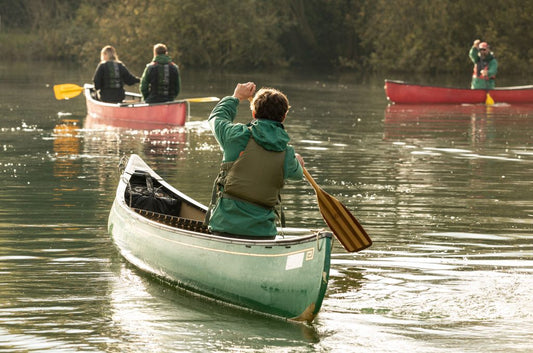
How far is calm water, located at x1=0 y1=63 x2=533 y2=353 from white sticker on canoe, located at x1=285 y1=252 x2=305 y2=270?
0.42 m

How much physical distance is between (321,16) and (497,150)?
1401 inches

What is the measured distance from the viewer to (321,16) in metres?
51.9

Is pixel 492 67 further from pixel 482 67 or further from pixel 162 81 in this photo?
pixel 162 81

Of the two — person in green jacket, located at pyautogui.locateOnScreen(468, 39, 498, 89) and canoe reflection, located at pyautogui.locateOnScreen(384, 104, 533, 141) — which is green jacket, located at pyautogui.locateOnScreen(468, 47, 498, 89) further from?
canoe reflection, located at pyautogui.locateOnScreen(384, 104, 533, 141)

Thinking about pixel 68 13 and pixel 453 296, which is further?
pixel 68 13

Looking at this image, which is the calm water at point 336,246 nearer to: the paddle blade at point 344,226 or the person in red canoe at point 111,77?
the paddle blade at point 344,226

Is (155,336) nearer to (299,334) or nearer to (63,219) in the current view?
(299,334)

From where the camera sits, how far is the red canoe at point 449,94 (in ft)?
85.2

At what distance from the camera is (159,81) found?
766 inches

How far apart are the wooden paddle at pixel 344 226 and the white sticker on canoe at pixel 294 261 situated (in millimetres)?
994

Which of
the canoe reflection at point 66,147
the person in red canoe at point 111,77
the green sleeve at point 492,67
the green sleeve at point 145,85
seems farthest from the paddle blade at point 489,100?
the canoe reflection at point 66,147

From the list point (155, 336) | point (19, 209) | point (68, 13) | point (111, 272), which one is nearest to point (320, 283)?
point (155, 336)

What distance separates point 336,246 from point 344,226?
166 centimetres

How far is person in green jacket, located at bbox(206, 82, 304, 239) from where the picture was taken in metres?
6.86
